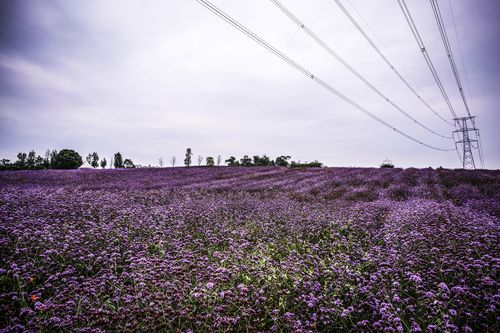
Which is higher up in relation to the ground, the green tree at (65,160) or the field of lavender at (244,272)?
the green tree at (65,160)

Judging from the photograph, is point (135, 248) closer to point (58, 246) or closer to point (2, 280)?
point (58, 246)

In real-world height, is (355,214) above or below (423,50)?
below

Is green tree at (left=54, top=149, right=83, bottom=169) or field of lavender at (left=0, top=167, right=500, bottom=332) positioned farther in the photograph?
green tree at (left=54, top=149, right=83, bottom=169)

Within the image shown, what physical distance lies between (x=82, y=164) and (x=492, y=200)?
225ft

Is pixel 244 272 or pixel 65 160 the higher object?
pixel 65 160

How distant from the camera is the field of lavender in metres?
2.84

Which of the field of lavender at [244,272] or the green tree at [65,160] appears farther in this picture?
the green tree at [65,160]

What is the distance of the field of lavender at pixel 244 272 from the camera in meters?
2.84

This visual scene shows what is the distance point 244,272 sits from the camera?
4066 mm

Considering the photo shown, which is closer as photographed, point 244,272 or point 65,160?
point 244,272

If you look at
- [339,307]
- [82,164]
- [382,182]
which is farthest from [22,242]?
[82,164]

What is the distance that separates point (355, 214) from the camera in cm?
858

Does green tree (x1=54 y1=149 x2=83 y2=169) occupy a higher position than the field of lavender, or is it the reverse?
green tree (x1=54 y1=149 x2=83 y2=169)

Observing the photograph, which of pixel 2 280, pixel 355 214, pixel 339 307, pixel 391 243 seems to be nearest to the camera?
pixel 339 307
